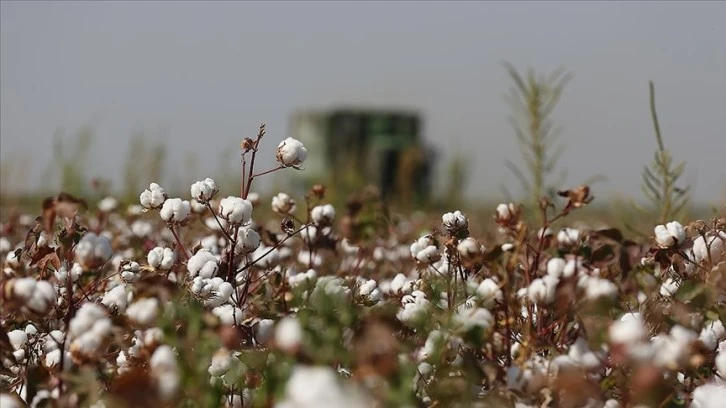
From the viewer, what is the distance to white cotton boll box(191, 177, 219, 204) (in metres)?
1.45

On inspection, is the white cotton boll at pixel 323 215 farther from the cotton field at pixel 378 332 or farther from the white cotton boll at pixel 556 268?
the white cotton boll at pixel 556 268

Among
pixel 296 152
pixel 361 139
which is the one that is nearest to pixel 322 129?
pixel 361 139

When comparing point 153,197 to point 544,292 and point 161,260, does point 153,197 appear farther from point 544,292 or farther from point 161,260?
point 544,292

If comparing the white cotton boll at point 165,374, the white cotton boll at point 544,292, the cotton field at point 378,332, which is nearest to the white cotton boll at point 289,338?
the cotton field at point 378,332

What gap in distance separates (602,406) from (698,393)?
11cm

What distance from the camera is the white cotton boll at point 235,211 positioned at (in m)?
1.30

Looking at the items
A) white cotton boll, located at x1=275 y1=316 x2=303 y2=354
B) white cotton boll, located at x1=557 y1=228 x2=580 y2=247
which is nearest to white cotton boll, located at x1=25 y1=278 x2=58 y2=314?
white cotton boll, located at x1=275 y1=316 x2=303 y2=354

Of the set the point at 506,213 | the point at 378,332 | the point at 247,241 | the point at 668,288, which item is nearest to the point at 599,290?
the point at 378,332

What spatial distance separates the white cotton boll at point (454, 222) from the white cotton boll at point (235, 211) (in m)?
0.33

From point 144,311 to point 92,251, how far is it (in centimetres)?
15

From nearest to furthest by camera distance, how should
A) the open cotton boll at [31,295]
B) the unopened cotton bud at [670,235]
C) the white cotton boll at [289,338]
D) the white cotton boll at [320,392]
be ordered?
the white cotton boll at [320,392] < the white cotton boll at [289,338] < the open cotton boll at [31,295] < the unopened cotton bud at [670,235]

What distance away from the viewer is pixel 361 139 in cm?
1388

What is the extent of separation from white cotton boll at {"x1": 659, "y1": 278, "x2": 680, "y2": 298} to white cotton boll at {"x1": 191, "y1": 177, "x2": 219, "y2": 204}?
776mm

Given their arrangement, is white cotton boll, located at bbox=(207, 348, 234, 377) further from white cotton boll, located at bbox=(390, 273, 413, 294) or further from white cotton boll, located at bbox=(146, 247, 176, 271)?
white cotton boll, located at bbox=(390, 273, 413, 294)
